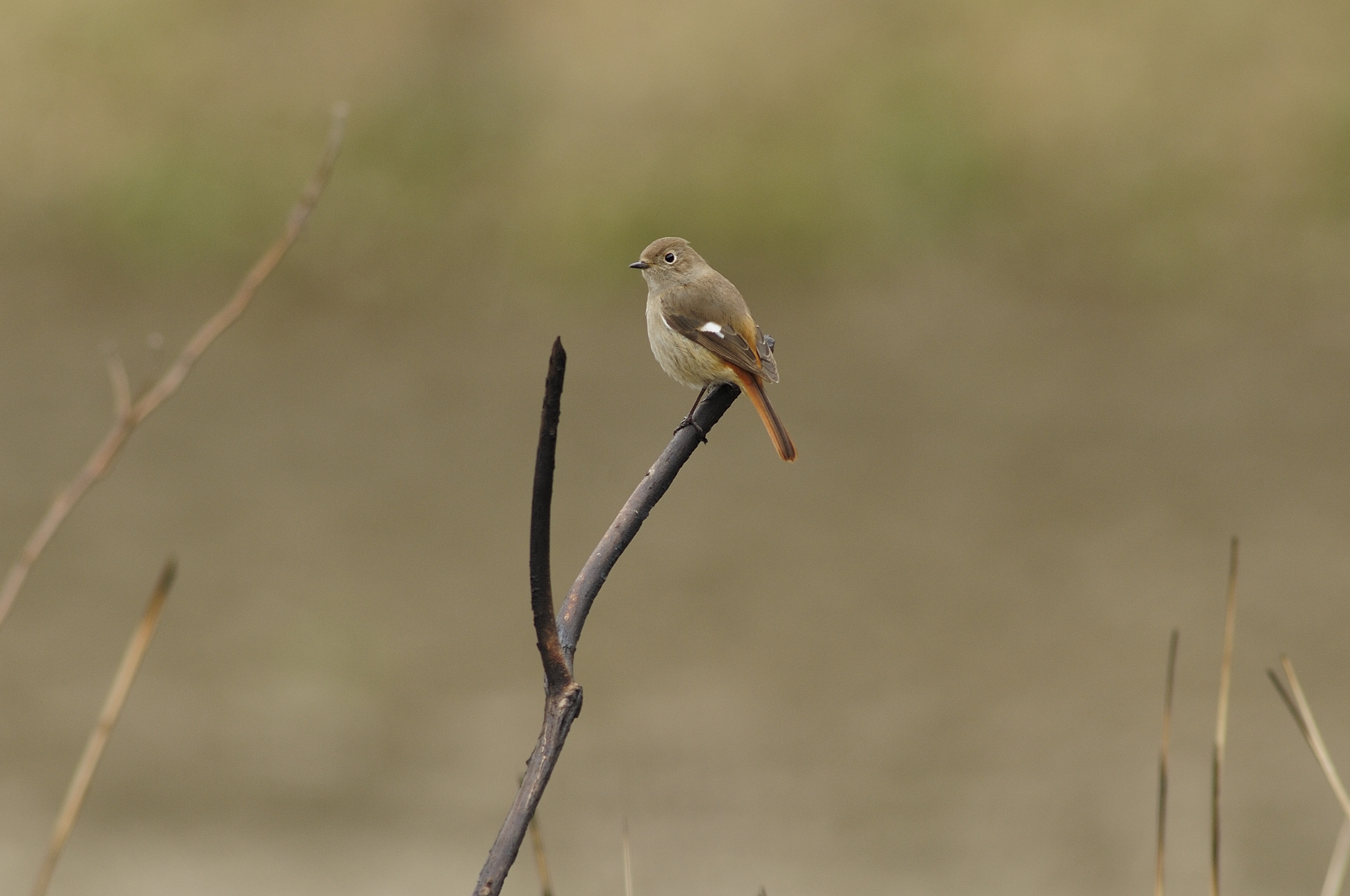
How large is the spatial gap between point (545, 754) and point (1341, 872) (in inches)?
45.6

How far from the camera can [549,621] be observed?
3.19ft

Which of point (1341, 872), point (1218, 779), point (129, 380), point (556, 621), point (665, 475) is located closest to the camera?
point (556, 621)

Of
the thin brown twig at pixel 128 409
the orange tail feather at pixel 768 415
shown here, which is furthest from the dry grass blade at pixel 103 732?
the orange tail feather at pixel 768 415

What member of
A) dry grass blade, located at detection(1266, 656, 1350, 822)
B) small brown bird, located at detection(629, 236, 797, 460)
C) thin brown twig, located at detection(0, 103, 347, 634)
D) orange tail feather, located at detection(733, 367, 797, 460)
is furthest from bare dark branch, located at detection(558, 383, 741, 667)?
small brown bird, located at detection(629, 236, 797, 460)

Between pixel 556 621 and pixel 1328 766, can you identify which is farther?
pixel 1328 766

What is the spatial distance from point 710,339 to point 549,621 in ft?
8.58

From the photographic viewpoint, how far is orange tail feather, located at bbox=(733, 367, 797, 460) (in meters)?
2.98

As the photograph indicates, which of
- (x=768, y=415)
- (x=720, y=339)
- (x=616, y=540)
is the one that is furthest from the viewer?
(x=720, y=339)

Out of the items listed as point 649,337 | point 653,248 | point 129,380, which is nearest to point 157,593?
point 649,337

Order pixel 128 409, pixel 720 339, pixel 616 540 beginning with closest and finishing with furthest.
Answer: pixel 128 409
pixel 616 540
pixel 720 339

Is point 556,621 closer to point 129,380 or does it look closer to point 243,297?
point 243,297

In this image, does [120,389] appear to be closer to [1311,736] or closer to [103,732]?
[103,732]

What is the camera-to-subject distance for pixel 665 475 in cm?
130

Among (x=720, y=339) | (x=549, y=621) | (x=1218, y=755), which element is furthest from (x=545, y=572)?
(x=720, y=339)
